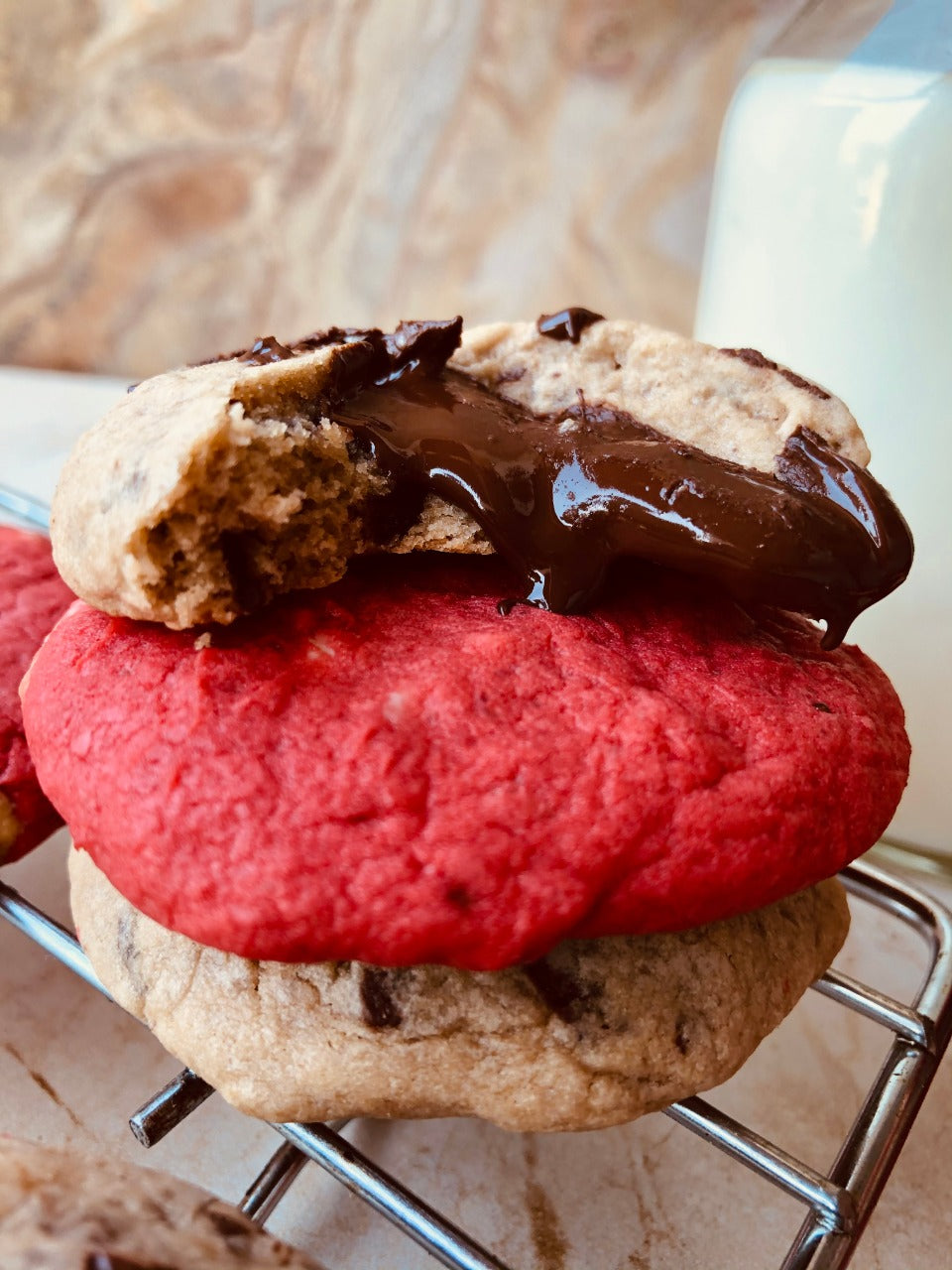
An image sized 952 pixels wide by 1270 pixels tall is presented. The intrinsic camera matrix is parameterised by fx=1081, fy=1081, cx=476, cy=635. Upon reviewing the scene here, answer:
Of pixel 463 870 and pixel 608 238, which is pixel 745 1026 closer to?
pixel 463 870

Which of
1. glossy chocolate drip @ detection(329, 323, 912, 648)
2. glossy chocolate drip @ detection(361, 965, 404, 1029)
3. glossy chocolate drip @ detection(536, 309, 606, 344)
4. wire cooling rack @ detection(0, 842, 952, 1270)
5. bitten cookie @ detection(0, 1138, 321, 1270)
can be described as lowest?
wire cooling rack @ detection(0, 842, 952, 1270)

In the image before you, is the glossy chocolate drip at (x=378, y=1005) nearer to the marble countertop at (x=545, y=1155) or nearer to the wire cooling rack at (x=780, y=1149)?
the wire cooling rack at (x=780, y=1149)

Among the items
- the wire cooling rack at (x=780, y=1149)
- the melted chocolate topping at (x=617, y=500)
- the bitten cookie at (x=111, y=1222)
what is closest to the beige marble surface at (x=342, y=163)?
the melted chocolate topping at (x=617, y=500)

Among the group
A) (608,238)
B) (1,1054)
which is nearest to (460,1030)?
(1,1054)

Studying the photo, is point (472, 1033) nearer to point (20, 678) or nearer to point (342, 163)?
point (20, 678)

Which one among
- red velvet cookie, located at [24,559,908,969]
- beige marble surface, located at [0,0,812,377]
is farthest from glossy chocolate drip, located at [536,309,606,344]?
beige marble surface, located at [0,0,812,377]

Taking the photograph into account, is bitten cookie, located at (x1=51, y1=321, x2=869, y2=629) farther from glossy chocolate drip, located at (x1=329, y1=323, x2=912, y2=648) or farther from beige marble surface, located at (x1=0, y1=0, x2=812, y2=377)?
beige marble surface, located at (x1=0, y1=0, x2=812, y2=377)

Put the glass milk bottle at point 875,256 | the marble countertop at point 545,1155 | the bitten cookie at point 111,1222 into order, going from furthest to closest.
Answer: the glass milk bottle at point 875,256
the marble countertop at point 545,1155
the bitten cookie at point 111,1222
